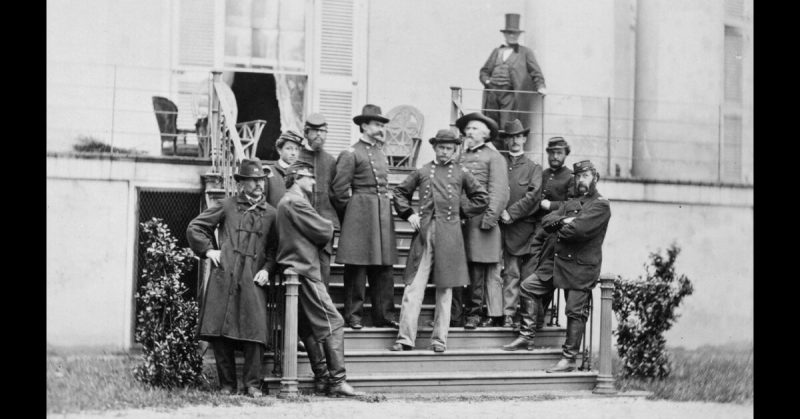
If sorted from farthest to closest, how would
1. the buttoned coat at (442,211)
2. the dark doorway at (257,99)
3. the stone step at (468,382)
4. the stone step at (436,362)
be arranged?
the dark doorway at (257,99)
the buttoned coat at (442,211)
the stone step at (436,362)
the stone step at (468,382)

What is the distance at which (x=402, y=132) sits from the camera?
14953 mm

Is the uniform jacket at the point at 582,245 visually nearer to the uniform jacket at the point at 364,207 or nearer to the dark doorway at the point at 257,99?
the uniform jacket at the point at 364,207

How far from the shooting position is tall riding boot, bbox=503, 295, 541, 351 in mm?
11992

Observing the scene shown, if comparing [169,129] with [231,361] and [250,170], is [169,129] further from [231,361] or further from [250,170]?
[231,361]

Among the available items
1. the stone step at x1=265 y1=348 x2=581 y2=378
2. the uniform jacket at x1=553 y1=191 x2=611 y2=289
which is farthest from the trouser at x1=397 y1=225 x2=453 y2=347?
the uniform jacket at x1=553 y1=191 x2=611 y2=289

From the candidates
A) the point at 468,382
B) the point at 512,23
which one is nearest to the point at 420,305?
the point at 468,382

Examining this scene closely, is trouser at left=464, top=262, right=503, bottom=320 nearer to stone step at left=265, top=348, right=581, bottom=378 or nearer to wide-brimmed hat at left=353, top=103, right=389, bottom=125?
stone step at left=265, top=348, right=581, bottom=378

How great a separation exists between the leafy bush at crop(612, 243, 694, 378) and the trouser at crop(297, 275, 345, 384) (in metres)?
3.30

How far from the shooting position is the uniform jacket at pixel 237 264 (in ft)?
35.8

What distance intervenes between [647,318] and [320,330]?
3.72 metres

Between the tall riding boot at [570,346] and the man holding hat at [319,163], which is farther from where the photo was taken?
the man holding hat at [319,163]

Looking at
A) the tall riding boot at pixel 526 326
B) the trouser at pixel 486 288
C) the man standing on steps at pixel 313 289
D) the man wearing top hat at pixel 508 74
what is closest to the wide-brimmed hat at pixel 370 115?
the man standing on steps at pixel 313 289
